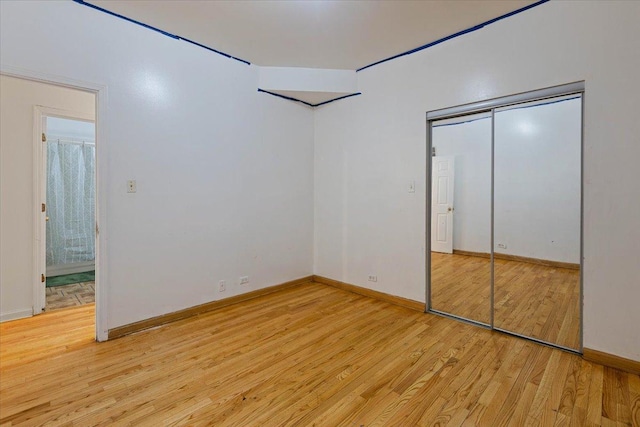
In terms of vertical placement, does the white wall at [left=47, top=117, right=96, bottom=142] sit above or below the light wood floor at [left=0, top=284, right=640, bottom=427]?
above

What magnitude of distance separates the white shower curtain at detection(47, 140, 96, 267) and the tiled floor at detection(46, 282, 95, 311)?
858 millimetres

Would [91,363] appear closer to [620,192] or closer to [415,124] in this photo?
[415,124]

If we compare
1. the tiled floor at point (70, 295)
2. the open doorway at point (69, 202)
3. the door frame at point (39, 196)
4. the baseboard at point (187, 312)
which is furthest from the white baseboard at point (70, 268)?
the baseboard at point (187, 312)

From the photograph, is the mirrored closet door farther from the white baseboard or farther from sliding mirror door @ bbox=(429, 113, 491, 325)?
the white baseboard

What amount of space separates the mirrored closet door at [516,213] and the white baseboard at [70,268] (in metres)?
5.41

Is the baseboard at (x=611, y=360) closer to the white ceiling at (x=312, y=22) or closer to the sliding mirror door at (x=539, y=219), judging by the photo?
the sliding mirror door at (x=539, y=219)

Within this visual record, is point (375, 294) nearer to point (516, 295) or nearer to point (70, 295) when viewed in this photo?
point (516, 295)

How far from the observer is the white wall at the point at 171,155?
7.79 feet

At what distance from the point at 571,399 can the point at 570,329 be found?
3.20 feet

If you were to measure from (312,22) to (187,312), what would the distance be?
3070 mm

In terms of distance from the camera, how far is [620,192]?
2.12 m

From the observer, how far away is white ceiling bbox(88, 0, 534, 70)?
2.42 meters

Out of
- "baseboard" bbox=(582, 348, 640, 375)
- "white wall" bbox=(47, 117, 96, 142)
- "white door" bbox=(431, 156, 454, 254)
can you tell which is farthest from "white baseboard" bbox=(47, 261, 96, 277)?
"baseboard" bbox=(582, 348, 640, 375)

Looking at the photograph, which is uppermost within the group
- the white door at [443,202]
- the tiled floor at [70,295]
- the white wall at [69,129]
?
the white wall at [69,129]
